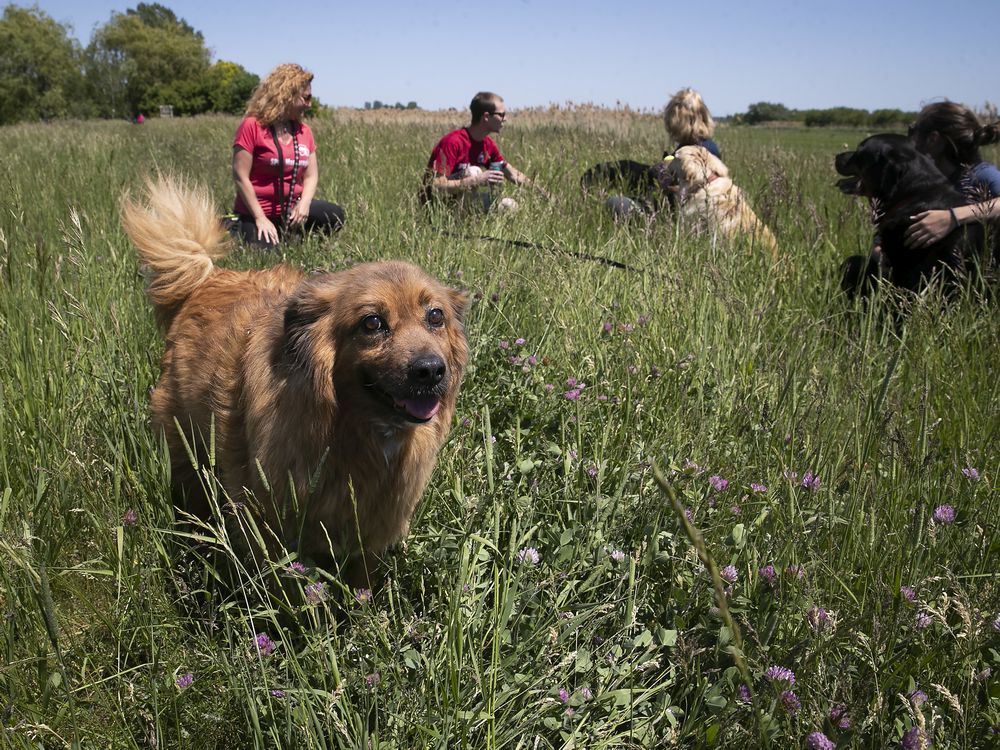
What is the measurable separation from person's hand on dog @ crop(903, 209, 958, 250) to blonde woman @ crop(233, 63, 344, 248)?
398cm

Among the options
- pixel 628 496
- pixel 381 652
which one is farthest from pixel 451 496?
pixel 381 652

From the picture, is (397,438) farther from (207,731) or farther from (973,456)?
(973,456)

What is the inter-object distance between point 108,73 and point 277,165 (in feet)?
235

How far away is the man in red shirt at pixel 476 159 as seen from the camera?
6301mm

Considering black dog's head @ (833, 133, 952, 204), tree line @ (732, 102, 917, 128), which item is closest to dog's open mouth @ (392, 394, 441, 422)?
black dog's head @ (833, 133, 952, 204)

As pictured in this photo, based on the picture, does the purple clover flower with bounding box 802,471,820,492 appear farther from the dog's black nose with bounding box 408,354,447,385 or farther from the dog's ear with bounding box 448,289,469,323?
the dog's ear with bounding box 448,289,469,323

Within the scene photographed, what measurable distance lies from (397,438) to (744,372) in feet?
5.30

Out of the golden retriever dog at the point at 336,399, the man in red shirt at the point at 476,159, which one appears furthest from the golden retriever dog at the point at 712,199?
the golden retriever dog at the point at 336,399

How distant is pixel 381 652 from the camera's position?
1622mm

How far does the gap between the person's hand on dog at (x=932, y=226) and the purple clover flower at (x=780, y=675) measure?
141 inches

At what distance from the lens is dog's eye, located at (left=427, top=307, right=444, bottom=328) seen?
2491 millimetres

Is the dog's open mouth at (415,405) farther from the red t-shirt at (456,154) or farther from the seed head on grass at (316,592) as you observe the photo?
the red t-shirt at (456,154)

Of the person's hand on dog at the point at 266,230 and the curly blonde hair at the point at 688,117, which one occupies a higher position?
the curly blonde hair at the point at 688,117

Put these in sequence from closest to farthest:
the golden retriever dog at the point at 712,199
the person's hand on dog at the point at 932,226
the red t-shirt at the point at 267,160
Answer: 1. the person's hand on dog at the point at 932,226
2. the golden retriever dog at the point at 712,199
3. the red t-shirt at the point at 267,160
